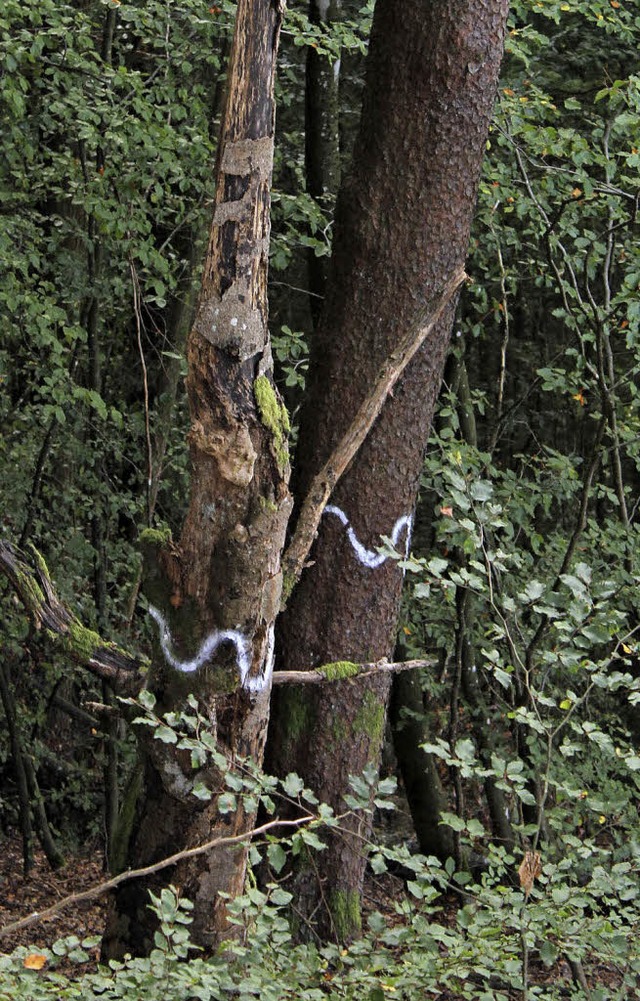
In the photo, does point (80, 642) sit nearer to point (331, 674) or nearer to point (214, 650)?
point (214, 650)

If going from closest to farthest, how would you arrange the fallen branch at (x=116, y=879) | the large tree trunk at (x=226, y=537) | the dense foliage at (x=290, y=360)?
the fallen branch at (x=116, y=879) → the large tree trunk at (x=226, y=537) → the dense foliage at (x=290, y=360)

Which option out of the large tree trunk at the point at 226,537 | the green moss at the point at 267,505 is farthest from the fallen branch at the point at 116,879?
the green moss at the point at 267,505

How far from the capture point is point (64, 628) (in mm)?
3500

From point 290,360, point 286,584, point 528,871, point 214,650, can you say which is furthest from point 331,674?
point 290,360

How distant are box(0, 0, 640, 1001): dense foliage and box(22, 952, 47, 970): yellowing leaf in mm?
553

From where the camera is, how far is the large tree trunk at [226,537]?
3053mm

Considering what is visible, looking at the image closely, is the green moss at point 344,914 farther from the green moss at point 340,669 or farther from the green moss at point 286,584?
the green moss at point 286,584

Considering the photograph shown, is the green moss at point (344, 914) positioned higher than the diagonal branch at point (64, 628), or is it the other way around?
the diagonal branch at point (64, 628)

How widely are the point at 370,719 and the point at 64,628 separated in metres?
1.00

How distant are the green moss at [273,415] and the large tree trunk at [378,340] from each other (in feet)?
1.47

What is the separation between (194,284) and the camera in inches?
245

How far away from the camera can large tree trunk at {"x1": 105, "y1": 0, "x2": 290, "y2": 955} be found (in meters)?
3.05

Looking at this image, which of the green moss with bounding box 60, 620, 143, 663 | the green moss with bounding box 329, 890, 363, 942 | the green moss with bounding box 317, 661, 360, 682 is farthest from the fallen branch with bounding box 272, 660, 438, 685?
the green moss with bounding box 329, 890, 363, 942

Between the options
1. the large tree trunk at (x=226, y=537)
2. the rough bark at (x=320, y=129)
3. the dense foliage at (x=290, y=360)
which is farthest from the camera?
the rough bark at (x=320, y=129)
